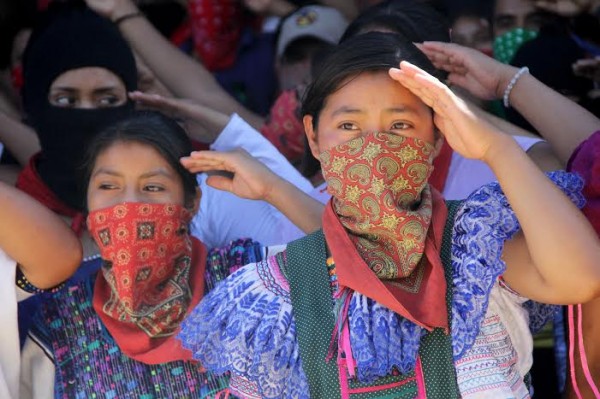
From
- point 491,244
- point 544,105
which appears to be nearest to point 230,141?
point 544,105

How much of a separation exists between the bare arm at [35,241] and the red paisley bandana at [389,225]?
2.78 feet

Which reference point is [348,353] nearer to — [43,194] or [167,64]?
[43,194]

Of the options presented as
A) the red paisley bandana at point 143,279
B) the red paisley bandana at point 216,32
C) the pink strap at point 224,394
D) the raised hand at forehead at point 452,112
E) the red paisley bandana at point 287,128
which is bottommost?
the pink strap at point 224,394

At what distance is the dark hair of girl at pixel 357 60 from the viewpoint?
301 centimetres

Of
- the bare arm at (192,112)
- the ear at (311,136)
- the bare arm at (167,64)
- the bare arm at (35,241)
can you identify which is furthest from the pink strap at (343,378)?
the bare arm at (167,64)

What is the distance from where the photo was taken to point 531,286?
2805 mm

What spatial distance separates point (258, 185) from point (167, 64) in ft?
4.92

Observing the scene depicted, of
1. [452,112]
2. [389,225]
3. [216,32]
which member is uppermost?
[216,32]

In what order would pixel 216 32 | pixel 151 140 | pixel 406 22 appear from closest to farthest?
pixel 151 140 < pixel 406 22 < pixel 216 32

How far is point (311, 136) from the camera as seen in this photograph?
3186 millimetres

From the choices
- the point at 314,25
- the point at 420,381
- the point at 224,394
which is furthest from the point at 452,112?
the point at 314,25

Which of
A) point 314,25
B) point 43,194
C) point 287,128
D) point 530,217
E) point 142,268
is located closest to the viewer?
point 530,217

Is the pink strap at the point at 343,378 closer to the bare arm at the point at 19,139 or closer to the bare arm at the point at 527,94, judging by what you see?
the bare arm at the point at 527,94

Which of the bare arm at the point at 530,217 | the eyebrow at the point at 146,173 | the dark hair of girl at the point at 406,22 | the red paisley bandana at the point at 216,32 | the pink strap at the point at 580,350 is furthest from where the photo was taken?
the red paisley bandana at the point at 216,32
